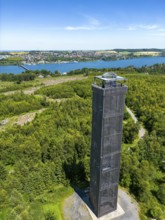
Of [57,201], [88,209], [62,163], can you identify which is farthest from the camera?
[62,163]

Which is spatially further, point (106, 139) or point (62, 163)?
point (62, 163)

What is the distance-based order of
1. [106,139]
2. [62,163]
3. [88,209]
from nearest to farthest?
[106,139] → [88,209] → [62,163]

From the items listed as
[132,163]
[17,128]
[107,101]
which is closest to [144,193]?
[132,163]

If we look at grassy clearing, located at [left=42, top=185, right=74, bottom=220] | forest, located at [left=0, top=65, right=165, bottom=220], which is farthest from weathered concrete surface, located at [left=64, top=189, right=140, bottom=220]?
forest, located at [left=0, top=65, right=165, bottom=220]

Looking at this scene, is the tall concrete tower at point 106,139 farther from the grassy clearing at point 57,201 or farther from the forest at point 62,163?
the forest at point 62,163

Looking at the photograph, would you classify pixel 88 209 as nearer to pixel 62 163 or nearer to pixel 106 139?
pixel 62 163

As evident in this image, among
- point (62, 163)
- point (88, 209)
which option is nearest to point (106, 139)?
point (88, 209)

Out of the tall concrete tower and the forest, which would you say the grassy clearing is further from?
the tall concrete tower
